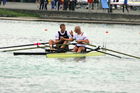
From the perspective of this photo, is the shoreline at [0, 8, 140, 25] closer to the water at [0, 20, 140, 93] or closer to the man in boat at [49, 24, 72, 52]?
the water at [0, 20, 140, 93]

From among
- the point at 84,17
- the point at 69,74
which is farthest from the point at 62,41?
the point at 84,17

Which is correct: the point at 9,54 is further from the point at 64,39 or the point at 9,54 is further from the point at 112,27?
the point at 112,27

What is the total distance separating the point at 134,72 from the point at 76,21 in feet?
111

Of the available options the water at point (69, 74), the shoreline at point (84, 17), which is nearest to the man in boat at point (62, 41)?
the water at point (69, 74)

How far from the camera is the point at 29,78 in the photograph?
27.4 meters

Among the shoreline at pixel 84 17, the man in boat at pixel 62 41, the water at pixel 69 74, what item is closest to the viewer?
the water at pixel 69 74

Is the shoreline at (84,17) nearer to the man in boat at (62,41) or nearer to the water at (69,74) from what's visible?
the water at (69,74)

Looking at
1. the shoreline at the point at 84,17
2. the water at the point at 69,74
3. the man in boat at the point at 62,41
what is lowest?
the shoreline at the point at 84,17

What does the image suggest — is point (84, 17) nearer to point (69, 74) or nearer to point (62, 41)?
point (62, 41)

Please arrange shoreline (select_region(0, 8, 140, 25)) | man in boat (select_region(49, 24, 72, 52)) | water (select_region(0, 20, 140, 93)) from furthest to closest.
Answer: shoreline (select_region(0, 8, 140, 25)) → man in boat (select_region(49, 24, 72, 52)) → water (select_region(0, 20, 140, 93))

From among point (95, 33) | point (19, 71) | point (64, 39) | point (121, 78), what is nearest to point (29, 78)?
point (19, 71)

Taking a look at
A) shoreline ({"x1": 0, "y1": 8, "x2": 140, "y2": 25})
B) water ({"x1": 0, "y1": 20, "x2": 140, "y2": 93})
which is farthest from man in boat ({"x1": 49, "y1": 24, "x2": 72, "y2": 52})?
shoreline ({"x1": 0, "y1": 8, "x2": 140, "y2": 25})

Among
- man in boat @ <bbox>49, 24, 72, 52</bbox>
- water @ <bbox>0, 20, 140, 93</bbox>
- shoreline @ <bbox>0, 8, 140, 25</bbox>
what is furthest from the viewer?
shoreline @ <bbox>0, 8, 140, 25</bbox>

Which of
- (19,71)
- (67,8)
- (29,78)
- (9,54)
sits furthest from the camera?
(67,8)
